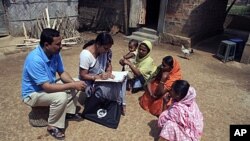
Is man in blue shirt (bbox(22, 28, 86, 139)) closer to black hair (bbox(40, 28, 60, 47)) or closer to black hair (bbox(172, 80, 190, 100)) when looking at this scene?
black hair (bbox(40, 28, 60, 47))

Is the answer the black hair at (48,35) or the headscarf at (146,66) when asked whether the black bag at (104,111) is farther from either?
the black hair at (48,35)

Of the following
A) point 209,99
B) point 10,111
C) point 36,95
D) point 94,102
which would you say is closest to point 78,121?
point 94,102

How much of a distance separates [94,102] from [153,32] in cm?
611

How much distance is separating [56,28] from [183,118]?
22.7 feet

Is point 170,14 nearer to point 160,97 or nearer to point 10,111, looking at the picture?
point 160,97

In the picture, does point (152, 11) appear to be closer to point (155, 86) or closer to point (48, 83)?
point (155, 86)

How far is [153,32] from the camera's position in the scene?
9398 mm

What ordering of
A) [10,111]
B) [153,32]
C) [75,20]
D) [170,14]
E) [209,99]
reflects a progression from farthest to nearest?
1. [75,20]
2. [153,32]
3. [170,14]
4. [209,99]
5. [10,111]

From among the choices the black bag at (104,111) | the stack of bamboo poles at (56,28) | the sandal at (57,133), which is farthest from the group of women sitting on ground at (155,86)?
the stack of bamboo poles at (56,28)

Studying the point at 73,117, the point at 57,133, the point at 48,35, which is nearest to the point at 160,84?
the point at 73,117

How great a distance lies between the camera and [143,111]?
14.5 feet

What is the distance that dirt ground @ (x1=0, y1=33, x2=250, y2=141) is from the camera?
3.69 metres

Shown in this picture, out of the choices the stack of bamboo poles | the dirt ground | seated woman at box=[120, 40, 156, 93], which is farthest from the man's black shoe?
the stack of bamboo poles

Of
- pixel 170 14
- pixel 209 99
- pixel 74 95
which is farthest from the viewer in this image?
pixel 170 14
